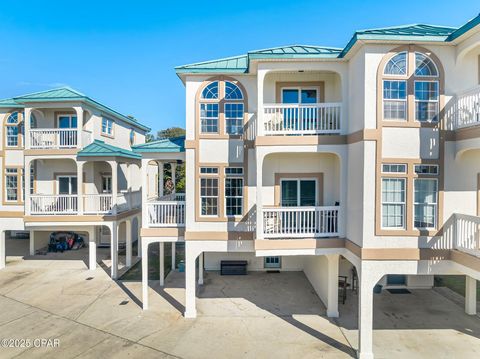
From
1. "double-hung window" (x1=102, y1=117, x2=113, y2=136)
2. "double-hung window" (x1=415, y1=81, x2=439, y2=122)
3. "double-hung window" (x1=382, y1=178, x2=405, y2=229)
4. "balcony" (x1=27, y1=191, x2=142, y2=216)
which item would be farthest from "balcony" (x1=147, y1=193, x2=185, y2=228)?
"double-hung window" (x1=102, y1=117, x2=113, y2=136)

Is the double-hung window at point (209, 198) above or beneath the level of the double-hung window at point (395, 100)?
beneath

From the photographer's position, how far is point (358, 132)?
870 centimetres

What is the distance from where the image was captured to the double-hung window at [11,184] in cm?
1638

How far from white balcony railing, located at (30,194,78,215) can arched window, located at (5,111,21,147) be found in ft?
13.7

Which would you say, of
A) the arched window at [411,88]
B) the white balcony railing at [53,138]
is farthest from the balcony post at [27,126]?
the arched window at [411,88]

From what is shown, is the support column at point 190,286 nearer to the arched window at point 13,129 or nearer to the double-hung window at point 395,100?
the double-hung window at point 395,100

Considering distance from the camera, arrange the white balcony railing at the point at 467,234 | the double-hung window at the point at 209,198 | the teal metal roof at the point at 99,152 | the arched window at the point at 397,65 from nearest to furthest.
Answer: the white balcony railing at the point at 467,234 < the arched window at the point at 397,65 < the double-hung window at the point at 209,198 < the teal metal roof at the point at 99,152

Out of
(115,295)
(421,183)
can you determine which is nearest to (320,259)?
(421,183)

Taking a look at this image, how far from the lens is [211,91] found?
11.1 m

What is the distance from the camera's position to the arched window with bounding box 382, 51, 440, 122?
8.52 meters

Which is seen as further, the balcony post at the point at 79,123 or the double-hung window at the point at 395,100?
the balcony post at the point at 79,123

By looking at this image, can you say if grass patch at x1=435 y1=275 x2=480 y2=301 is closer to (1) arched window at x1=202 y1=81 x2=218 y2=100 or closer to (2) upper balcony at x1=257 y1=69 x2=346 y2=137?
(2) upper balcony at x1=257 y1=69 x2=346 y2=137

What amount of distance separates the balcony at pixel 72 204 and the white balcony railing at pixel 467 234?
14775 mm

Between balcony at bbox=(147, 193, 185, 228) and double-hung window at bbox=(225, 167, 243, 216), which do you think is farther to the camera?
balcony at bbox=(147, 193, 185, 228)
